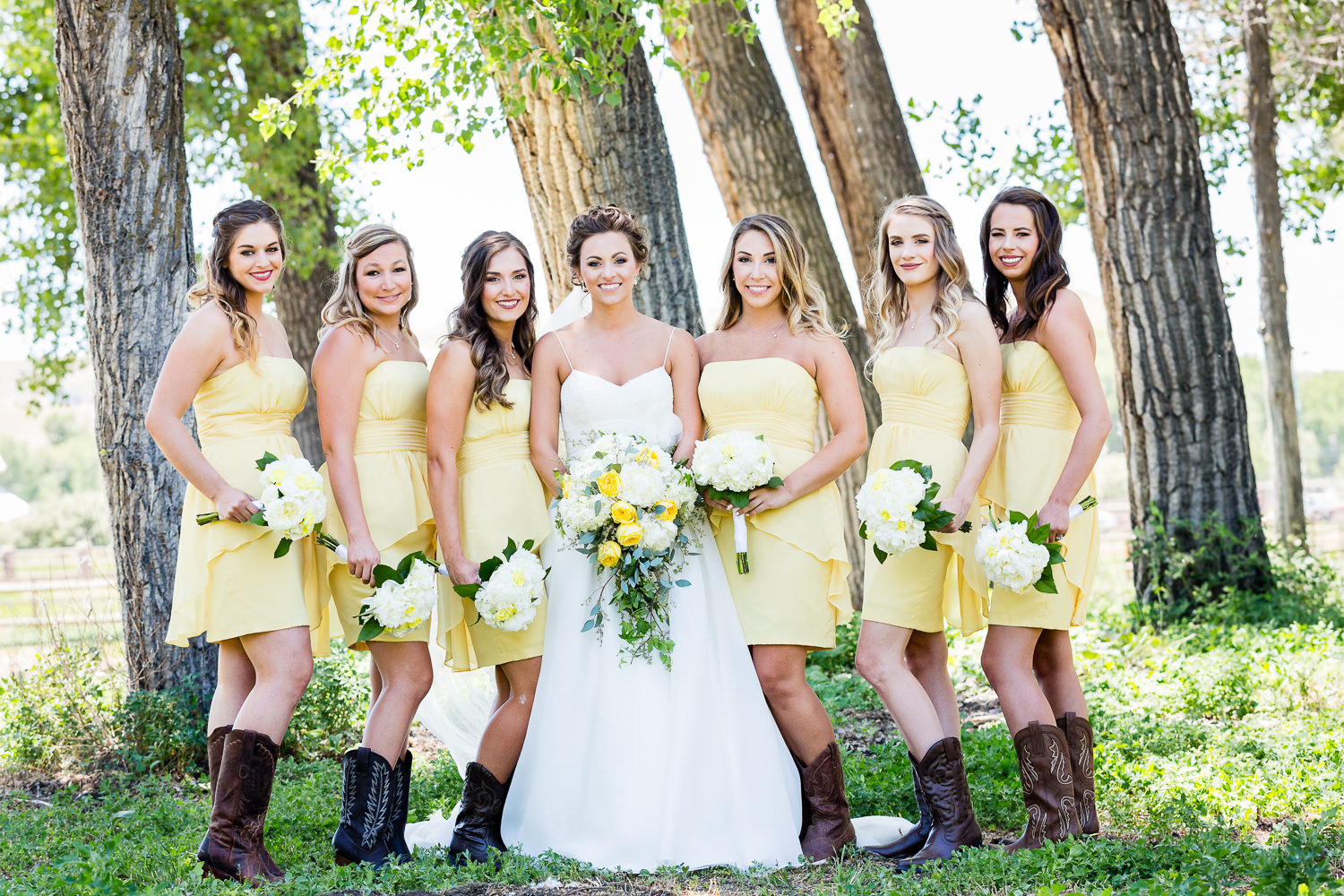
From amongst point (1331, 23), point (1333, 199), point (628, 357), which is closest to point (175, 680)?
point (628, 357)

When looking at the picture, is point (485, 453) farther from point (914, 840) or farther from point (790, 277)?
point (914, 840)

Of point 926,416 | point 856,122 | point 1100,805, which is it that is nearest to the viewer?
point 926,416

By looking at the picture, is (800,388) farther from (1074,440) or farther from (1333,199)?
(1333,199)

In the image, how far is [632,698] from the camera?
416cm

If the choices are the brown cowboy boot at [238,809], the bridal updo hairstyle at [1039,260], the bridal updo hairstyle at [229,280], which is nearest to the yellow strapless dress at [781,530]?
the bridal updo hairstyle at [1039,260]

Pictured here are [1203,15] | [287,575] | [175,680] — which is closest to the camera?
[287,575]

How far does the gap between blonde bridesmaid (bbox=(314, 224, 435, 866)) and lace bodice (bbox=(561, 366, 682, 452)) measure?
0.58 m

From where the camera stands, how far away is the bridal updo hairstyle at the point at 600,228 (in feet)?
14.4

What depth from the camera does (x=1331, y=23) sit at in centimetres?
1160

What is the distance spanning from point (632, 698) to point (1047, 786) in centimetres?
149

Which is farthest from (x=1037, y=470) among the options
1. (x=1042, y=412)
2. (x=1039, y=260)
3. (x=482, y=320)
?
(x=482, y=320)

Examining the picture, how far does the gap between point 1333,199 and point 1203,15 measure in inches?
124

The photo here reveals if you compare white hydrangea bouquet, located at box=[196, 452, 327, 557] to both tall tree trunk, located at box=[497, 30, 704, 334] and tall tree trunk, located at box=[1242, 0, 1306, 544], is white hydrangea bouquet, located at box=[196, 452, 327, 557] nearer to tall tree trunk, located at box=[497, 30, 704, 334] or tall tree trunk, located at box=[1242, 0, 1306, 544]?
tall tree trunk, located at box=[497, 30, 704, 334]

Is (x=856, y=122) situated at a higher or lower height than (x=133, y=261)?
higher
